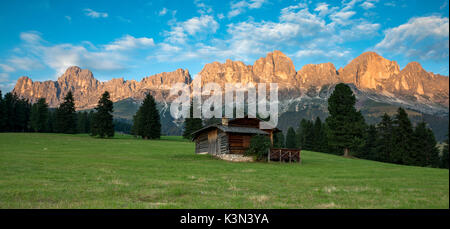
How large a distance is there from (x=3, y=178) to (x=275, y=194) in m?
14.6

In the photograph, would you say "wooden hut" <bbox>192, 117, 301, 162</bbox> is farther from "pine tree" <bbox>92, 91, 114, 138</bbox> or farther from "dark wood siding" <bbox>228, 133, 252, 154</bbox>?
"pine tree" <bbox>92, 91, 114, 138</bbox>

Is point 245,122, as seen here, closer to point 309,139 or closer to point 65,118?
point 309,139

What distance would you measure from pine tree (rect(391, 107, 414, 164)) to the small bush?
3484 cm

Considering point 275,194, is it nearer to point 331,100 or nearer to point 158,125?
point 331,100

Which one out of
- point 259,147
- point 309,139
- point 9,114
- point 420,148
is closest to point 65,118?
point 9,114

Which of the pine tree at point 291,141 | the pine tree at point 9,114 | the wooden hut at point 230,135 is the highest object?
the pine tree at point 9,114

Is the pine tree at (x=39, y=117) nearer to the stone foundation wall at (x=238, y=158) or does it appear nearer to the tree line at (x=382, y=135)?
the stone foundation wall at (x=238, y=158)

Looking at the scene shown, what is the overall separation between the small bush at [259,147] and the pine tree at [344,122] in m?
22.4

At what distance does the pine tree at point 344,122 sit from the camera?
49969mm

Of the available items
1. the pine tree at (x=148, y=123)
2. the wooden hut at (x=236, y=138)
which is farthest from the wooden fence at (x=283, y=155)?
the pine tree at (x=148, y=123)

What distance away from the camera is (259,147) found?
115 ft
